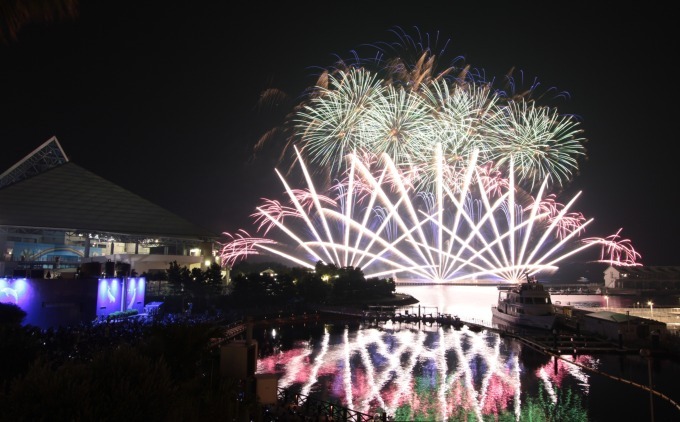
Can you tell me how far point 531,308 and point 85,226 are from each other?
175 ft

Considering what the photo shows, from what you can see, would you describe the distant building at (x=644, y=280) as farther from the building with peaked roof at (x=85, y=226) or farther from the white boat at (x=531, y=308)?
the building with peaked roof at (x=85, y=226)

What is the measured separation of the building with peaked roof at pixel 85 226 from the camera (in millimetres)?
63375

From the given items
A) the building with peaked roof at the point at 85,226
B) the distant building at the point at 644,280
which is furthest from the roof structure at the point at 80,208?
the distant building at the point at 644,280

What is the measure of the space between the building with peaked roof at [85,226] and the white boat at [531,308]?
42.2m

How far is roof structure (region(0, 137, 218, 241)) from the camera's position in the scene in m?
63.8

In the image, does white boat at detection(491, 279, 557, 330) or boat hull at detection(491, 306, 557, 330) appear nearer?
boat hull at detection(491, 306, 557, 330)

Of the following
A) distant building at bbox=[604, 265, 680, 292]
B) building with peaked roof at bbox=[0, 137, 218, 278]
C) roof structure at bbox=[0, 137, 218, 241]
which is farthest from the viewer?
distant building at bbox=[604, 265, 680, 292]

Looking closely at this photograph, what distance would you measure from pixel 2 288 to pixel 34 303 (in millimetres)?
2187

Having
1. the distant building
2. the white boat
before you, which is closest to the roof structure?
the white boat

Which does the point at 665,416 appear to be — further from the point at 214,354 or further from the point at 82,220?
the point at 82,220

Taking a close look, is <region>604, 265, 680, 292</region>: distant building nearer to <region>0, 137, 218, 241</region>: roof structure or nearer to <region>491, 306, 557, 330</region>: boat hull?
<region>491, 306, 557, 330</region>: boat hull

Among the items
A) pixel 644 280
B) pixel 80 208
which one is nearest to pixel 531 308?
pixel 80 208

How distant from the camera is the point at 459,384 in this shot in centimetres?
2991

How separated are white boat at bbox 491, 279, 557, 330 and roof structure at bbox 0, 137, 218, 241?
4191cm
